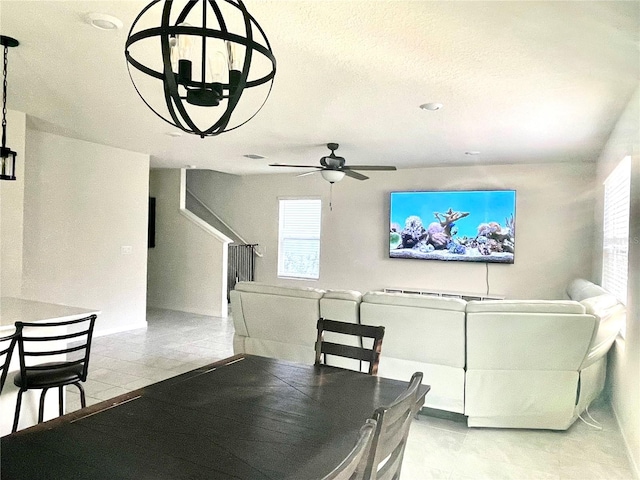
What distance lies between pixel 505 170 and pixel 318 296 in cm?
438

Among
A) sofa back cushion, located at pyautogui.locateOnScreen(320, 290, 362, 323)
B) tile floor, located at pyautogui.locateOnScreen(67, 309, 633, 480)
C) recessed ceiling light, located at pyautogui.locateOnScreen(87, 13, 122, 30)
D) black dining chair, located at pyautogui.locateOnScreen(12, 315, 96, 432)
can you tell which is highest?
recessed ceiling light, located at pyautogui.locateOnScreen(87, 13, 122, 30)

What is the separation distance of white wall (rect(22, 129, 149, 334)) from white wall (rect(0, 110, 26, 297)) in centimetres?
77

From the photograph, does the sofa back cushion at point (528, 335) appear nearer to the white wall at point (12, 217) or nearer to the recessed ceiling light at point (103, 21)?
the recessed ceiling light at point (103, 21)

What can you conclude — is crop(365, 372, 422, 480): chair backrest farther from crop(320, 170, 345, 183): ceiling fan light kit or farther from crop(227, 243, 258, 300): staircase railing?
crop(227, 243, 258, 300): staircase railing

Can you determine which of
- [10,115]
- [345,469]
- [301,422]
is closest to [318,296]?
[301,422]

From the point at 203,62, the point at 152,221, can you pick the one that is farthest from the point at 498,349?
the point at 152,221

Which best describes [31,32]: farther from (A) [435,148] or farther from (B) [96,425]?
(A) [435,148]

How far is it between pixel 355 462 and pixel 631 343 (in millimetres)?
2888

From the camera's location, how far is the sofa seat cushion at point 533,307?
3.11 meters

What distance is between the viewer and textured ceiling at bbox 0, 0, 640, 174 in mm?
2277

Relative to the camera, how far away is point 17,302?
327 cm

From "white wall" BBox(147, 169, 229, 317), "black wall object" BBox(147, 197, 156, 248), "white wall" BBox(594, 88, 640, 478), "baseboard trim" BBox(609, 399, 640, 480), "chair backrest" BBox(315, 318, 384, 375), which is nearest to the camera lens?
"chair backrest" BBox(315, 318, 384, 375)

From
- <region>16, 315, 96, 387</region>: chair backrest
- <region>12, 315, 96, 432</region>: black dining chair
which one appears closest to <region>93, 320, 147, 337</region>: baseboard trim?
<region>16, 315, 96, 387</region>: chair backrest

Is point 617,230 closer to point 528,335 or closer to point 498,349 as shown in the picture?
point 528,335
